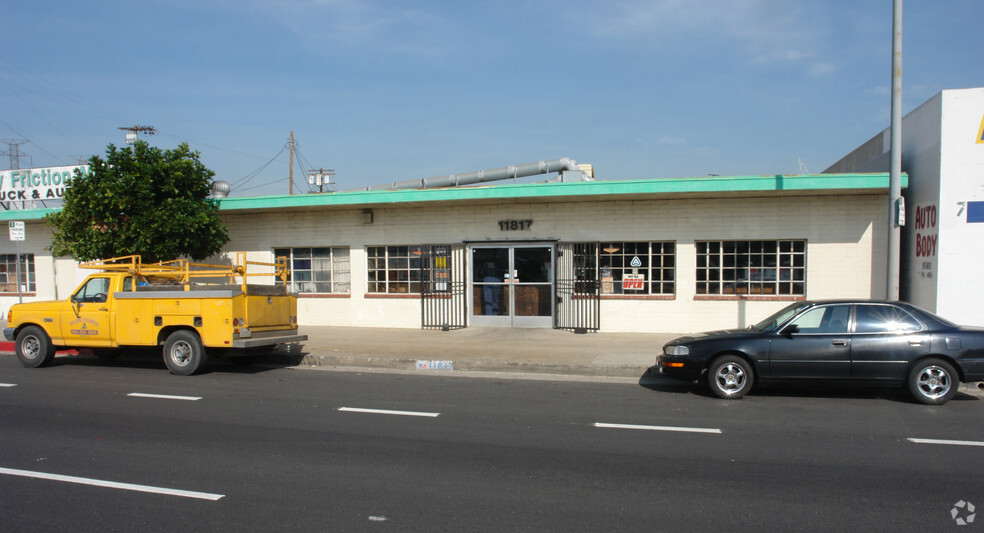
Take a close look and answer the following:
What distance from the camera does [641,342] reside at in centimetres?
1351

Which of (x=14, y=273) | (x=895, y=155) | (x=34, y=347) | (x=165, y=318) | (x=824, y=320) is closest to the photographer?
(x=824, y=320)

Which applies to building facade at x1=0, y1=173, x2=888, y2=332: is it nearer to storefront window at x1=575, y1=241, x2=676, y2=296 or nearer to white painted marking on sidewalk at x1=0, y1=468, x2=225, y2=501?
storefront window at x1=575, y1=241, x2=676, y2=296

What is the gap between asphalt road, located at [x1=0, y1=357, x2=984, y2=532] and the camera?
15.7 feet

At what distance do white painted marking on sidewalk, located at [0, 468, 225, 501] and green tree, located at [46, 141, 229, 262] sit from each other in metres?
10.0

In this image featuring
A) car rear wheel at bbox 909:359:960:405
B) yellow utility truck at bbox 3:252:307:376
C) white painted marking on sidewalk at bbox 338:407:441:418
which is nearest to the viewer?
white painted marking on sidewalk at bbox 338:407:441:418

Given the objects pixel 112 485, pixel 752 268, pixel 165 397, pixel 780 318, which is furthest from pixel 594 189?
pixel 112 485

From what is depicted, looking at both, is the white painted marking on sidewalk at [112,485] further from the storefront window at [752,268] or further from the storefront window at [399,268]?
the storefront window at [752,268]

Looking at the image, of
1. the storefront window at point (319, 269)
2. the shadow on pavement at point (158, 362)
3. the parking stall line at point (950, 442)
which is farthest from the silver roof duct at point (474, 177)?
the parking stall line at point (950, 442)

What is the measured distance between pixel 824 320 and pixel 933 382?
5.04 feet

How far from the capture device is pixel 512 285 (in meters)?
15.7

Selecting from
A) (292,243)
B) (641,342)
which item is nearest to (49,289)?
(292,243)

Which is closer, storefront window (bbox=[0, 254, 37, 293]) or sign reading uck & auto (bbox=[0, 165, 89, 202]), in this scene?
storefront window (bbox=[0, 254, 37, 293])

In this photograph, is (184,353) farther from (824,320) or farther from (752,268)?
(752,268)

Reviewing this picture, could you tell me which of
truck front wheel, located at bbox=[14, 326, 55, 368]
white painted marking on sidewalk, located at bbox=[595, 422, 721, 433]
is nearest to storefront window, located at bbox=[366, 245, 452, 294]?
truck front wheel, located at bbox=[14, 326, 55, 368]
